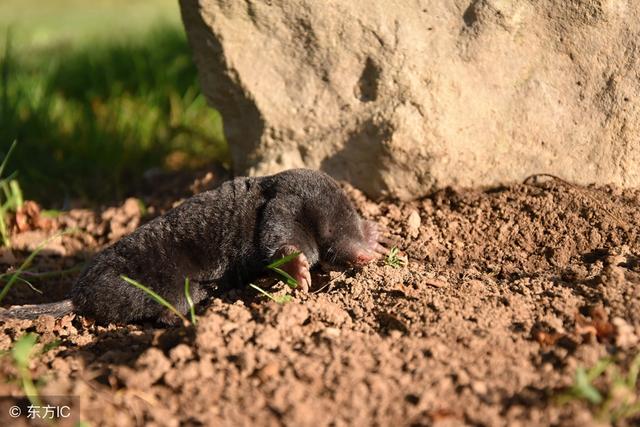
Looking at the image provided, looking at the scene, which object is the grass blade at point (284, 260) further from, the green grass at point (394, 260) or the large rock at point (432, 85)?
the large rock at point (432, 85)

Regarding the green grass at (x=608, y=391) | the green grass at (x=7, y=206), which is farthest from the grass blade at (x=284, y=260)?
the green grass at (x=7, y=206)

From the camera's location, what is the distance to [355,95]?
3752mm

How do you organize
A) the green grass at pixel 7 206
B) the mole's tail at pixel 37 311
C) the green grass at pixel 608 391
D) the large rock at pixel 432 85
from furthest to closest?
the green grass at pixel 7 206 → the large rock at pixel 432 85 → the mole's tail at pixel 37 311 → the green grass at pixel 608 391

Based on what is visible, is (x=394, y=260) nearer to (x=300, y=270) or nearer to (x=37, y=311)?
(x=300, y=270)

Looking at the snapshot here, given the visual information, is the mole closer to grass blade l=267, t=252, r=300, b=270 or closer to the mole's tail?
the mole's tail

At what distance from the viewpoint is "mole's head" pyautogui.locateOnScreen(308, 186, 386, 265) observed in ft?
10.8

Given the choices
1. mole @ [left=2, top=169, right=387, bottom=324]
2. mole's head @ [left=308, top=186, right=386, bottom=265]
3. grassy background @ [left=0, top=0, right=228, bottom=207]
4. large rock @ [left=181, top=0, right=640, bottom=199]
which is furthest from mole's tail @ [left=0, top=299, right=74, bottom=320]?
grassy background @ [left=0, top=0, right=228, bottom=207]

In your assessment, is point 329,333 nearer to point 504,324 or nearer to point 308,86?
point 504,324

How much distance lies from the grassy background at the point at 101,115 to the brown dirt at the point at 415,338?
2048 mm

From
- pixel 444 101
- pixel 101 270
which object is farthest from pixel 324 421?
pixel 444 101

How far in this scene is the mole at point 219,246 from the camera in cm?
320

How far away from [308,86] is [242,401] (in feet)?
6.80

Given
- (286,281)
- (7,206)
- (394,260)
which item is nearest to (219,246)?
(286,281)

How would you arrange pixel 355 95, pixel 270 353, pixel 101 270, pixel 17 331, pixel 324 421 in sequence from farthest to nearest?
pixel 355 95 < pixel 101 270 < pixel 17 331 < pixel 270 353 < pixel 324 421
